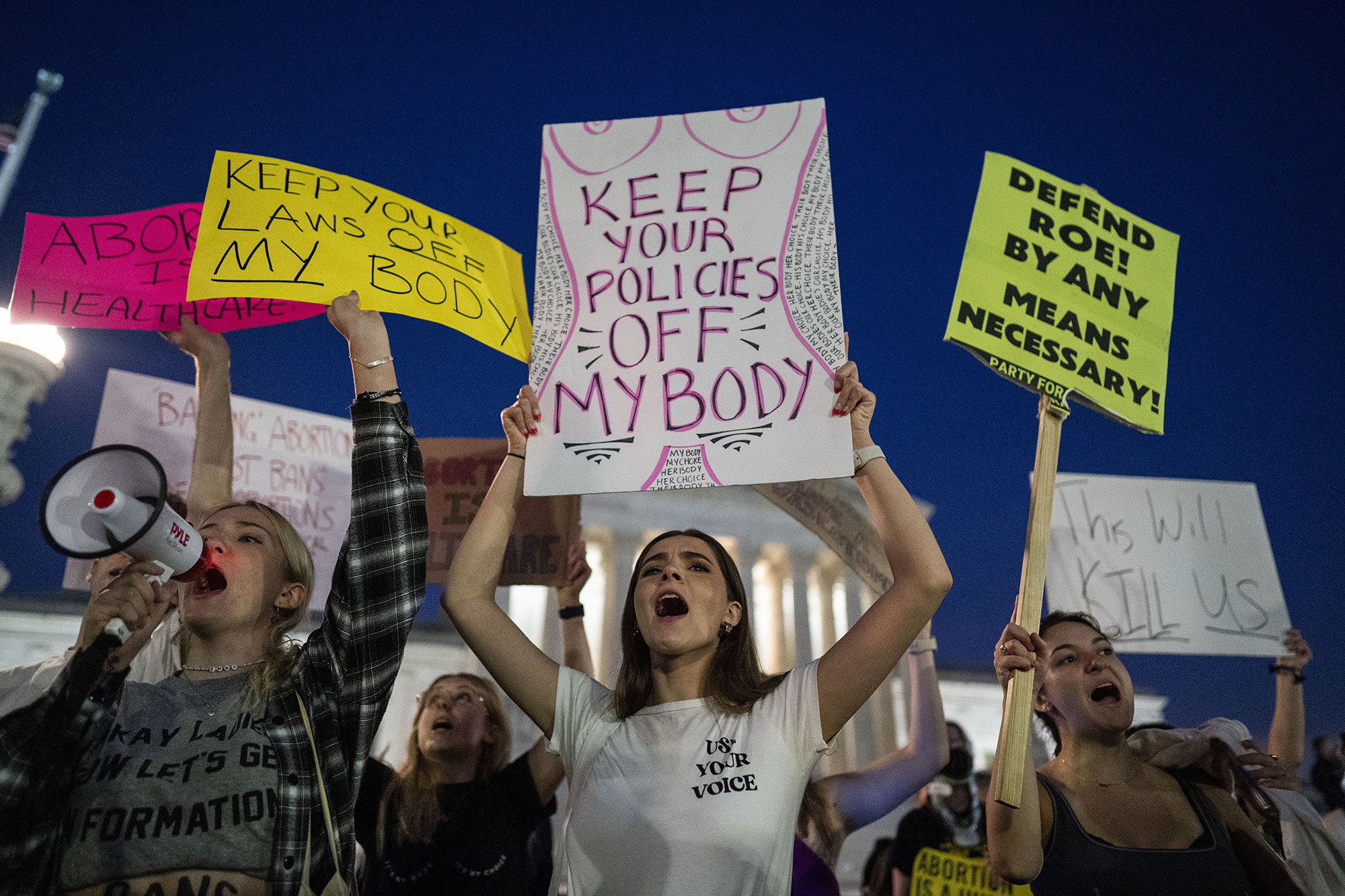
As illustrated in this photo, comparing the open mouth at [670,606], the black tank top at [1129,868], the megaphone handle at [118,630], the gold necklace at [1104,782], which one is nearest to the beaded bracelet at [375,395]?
the megaphone handle at [118,630]

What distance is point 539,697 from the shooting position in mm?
2305

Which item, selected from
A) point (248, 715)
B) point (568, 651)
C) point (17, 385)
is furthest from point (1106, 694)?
point (17, 385)

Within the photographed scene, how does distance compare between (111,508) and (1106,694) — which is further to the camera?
(1106,694)

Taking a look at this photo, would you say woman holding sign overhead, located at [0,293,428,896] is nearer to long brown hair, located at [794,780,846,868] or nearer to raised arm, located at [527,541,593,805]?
raised arm, located at [527,541,593,805]

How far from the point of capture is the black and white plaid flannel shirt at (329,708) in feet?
5.78

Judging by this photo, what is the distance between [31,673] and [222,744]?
1754mm

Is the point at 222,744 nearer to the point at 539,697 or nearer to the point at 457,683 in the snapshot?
the point at 539,697

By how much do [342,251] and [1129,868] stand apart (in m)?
2.82

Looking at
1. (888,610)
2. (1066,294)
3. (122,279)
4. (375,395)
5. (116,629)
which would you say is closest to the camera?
(116,629)

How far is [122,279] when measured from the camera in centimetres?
315

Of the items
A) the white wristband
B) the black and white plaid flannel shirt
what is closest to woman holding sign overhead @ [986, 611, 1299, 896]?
the white wristband

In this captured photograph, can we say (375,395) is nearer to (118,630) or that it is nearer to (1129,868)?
(118,630)

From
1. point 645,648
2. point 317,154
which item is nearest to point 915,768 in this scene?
point 645,648

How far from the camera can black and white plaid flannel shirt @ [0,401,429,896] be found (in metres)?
1.76
